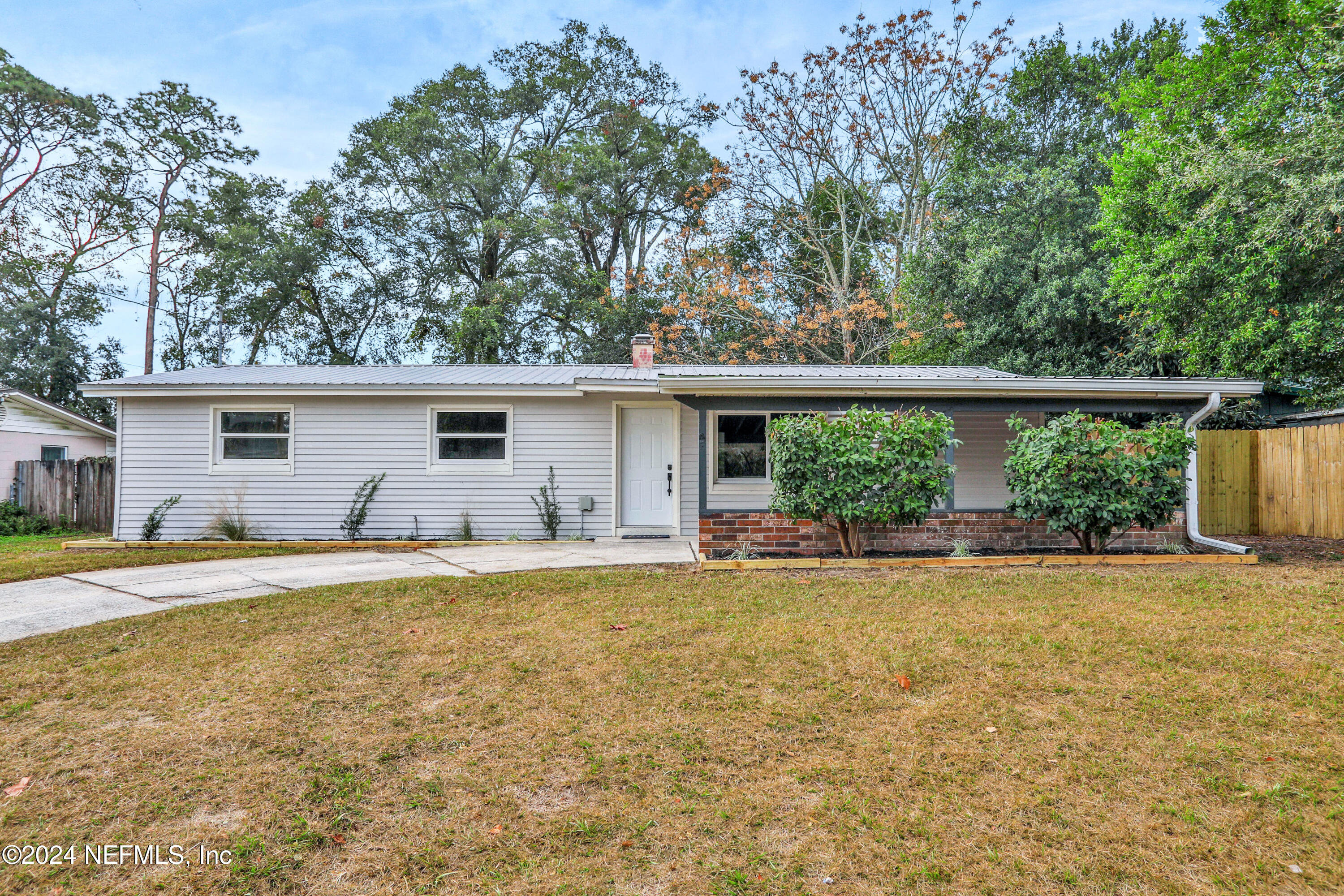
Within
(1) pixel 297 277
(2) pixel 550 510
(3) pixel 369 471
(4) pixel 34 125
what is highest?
(4) pixel 34 125

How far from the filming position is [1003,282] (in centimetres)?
1362

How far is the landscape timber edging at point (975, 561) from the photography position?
694 cm

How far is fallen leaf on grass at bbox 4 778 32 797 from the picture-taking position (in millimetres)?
2404

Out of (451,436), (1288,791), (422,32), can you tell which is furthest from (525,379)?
(422,32)

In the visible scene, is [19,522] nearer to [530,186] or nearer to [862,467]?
[862,467]

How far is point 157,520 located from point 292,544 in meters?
2.40

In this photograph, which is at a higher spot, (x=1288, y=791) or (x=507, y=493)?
(x=507, y=493)

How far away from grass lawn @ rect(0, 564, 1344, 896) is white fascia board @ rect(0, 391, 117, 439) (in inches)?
519

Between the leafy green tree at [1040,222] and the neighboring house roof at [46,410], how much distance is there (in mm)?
17625

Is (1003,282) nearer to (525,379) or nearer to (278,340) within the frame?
(525,379)

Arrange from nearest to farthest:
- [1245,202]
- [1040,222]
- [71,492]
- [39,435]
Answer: [1245,202] → [71,492] → [1040,222] → [39,435]

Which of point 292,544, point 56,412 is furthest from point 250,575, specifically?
point 56,412

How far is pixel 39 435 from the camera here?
14203 millimetres

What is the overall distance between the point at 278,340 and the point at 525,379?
1539 centimetres
